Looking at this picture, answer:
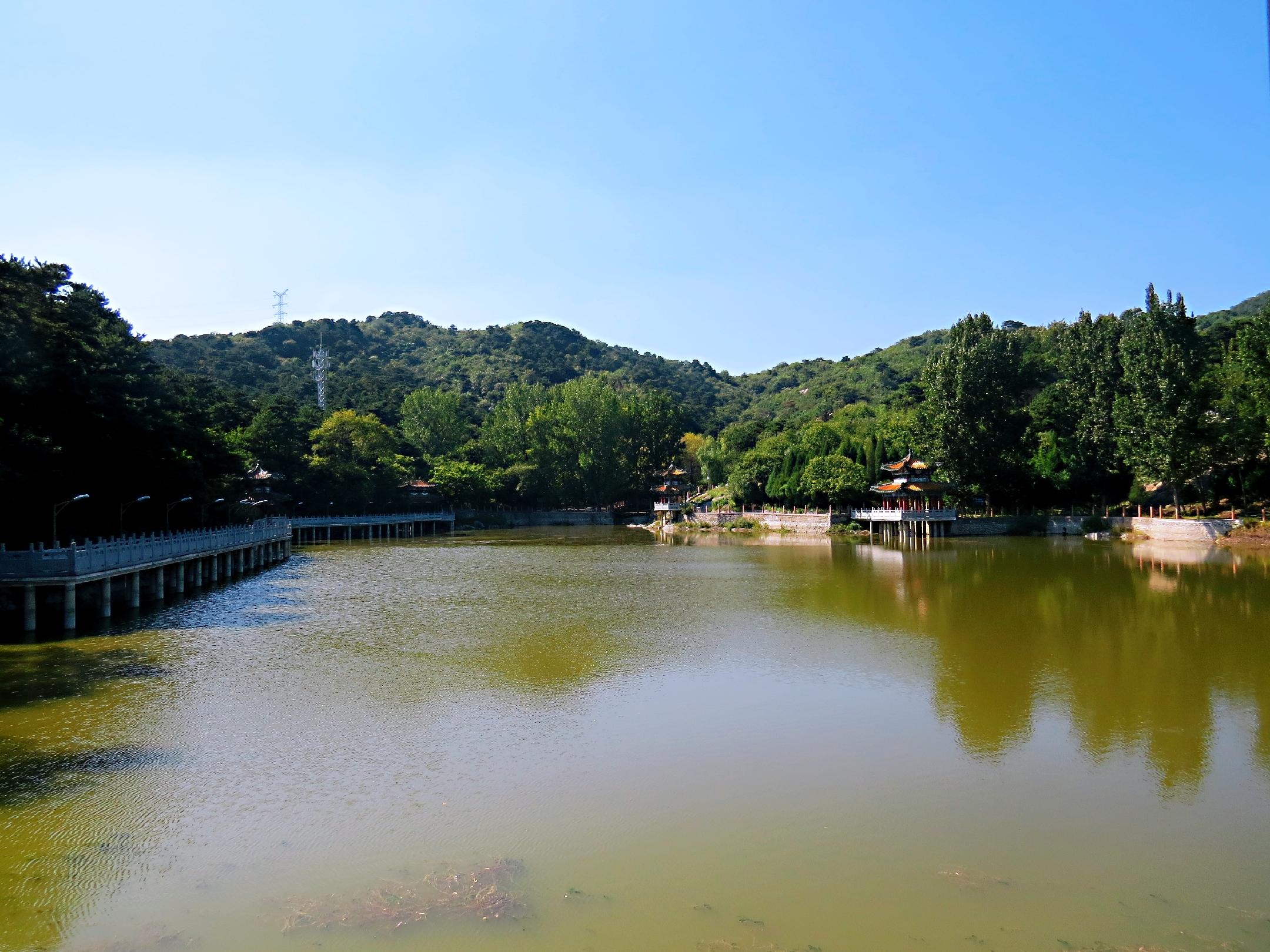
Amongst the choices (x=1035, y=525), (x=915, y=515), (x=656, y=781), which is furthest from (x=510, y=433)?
(x=656, y=781)

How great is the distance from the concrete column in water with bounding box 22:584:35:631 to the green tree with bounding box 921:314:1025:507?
148 feet

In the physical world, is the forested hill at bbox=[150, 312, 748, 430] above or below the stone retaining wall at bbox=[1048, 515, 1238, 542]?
above

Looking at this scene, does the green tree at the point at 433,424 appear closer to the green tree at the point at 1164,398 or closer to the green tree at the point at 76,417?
the green tree at the point at 76,417

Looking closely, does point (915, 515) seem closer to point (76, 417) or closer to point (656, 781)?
point (76, 417)

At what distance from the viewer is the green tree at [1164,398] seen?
4269 cm

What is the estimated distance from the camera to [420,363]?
14288 centimetres

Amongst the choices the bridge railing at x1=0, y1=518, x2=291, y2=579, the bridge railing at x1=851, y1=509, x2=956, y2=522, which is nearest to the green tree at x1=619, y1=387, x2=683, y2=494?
the bridge railing at x1=851, y1=509, x2=956, y2=522

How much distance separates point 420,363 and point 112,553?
406 ft

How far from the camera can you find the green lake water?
25.0ft

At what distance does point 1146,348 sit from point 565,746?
42.0m

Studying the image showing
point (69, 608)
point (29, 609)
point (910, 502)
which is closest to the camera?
point (29, 609)

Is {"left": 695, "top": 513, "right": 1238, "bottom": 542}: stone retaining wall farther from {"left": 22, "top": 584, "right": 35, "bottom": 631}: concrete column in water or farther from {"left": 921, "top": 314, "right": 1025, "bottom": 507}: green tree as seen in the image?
{"left": 22, "top": 584, "right": 35, "bottom": 631}: concrete column in water

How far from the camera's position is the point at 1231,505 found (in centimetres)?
4691

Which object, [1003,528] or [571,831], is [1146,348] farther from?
[571,831]
